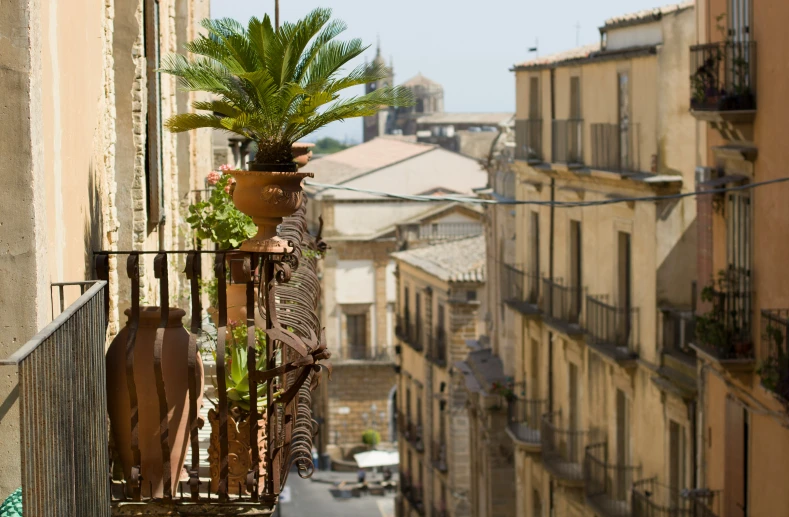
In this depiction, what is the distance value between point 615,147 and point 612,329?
2.94 m

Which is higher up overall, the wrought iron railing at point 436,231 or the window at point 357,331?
the wrought iron railing at point 436,231

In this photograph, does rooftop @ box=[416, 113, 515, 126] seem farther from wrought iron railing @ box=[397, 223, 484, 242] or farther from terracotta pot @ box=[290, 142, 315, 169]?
terracotta pot @ box=[290, 142, 315, 169]

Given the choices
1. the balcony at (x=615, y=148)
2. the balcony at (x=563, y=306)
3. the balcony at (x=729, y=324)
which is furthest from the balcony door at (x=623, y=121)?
the balcony at (x=729, y=324)

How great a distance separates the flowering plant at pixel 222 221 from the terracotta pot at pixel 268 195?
3206 millimetres

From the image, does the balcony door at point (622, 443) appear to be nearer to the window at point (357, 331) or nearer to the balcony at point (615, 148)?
the balcony at point (615, 148)

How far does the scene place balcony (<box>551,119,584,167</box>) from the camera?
90.2 feet

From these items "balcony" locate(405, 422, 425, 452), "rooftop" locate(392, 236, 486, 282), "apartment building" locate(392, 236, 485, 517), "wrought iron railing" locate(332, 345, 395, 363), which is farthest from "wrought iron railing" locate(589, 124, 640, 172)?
"wrought iron railing" locate(332, 345, 395, 363)

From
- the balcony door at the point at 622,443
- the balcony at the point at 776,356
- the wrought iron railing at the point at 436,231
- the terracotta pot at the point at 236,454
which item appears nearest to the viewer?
the terracotta pot at the point at 236,454

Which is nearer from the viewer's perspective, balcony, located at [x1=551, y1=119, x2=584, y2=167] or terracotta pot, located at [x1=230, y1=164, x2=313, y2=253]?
terracotta pot, located at [x1=230, y1=164, x2=313, y2=253]

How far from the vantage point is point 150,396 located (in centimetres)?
827

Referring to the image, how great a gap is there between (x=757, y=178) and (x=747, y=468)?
3411mm

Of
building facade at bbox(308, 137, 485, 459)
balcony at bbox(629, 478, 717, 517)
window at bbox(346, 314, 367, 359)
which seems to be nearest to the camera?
balcony at bbox(629, 478, 717, 517)

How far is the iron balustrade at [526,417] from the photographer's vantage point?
3000cm

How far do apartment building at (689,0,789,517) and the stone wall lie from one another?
37879 mm
